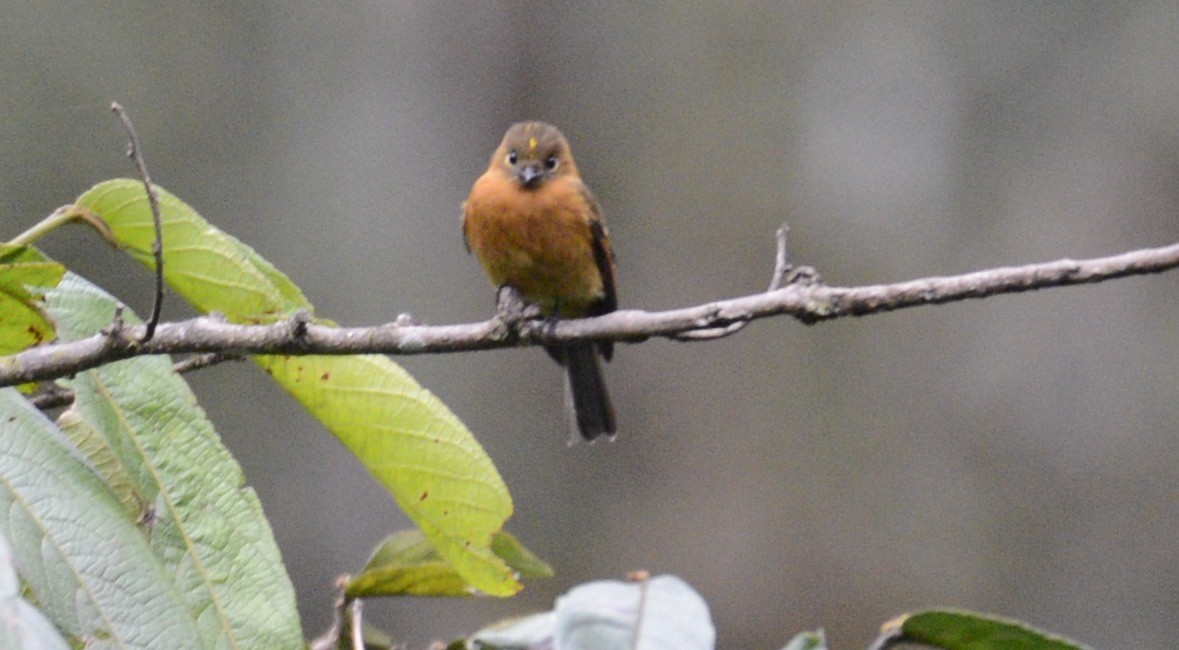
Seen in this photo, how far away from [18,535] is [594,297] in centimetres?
243

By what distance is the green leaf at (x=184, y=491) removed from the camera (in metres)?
1.43

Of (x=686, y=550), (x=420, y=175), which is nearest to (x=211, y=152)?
(x=420, y=175)

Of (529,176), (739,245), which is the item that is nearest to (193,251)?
(529,176)

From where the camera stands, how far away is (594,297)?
362cm

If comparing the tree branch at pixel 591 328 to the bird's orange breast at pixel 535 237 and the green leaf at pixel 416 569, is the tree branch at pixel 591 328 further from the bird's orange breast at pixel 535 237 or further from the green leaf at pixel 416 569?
the bird's orange breast at pixel 535 237

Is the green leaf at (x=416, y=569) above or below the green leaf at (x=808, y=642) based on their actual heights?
above

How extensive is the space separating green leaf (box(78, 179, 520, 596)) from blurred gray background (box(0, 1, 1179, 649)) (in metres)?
4.12

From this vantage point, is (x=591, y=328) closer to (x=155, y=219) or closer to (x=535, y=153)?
(x=155, y=219)

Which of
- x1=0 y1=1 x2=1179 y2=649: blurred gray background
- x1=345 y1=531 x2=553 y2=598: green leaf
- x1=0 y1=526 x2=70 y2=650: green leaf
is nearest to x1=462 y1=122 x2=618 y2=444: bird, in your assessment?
x1=345 y1=531 x2=553 y2=598: green leaf

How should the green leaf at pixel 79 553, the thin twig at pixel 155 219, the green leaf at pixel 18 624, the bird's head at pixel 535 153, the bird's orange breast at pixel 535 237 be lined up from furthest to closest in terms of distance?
the bird's head at pixel 535 153 < the bird's orange breast at pixel 535 237 < the thin twig at pixel 155 219 < the green leaf at pixel 79 553 < the green leaf at pixel 18 624

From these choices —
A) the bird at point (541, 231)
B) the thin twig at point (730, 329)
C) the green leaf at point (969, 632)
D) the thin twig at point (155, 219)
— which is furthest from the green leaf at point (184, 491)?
the bird at point (541, 231)

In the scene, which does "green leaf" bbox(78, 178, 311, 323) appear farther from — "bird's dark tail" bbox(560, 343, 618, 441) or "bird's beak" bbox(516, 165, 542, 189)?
"bird's dark tail" bbox(560, 343, 618, 441)

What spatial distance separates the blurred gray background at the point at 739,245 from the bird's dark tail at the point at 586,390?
187 cm

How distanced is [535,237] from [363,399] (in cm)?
177
